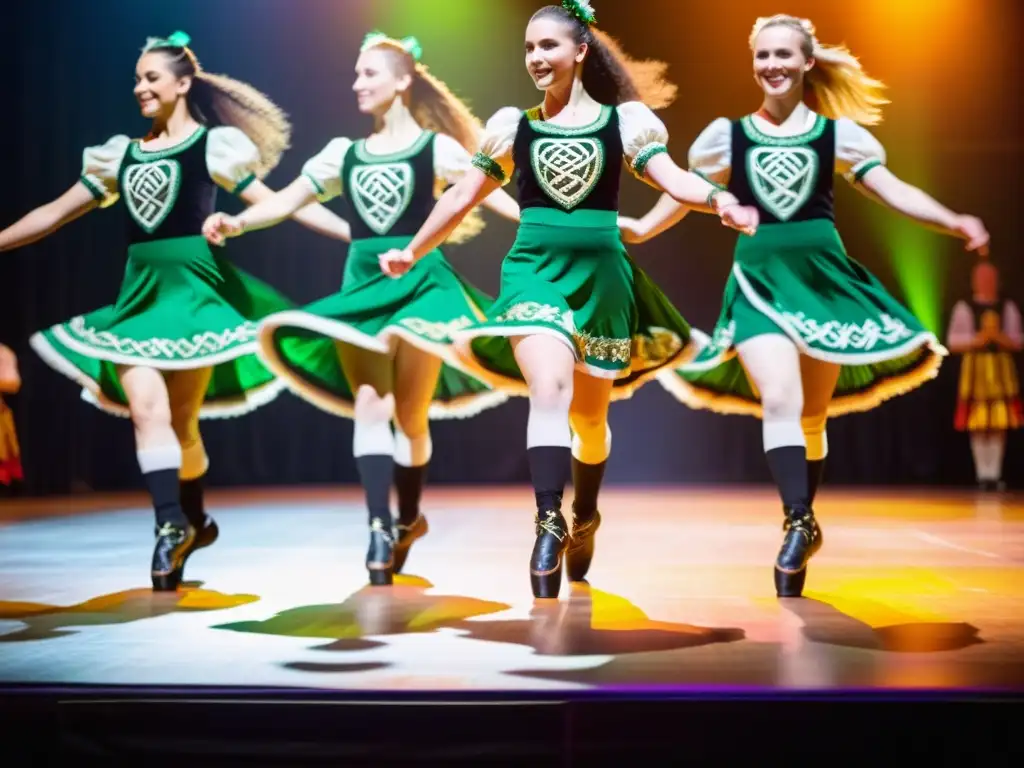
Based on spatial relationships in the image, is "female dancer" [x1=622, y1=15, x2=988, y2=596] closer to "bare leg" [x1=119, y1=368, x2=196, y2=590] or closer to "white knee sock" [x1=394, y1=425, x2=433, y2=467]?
"white knee sock" [x1=394, y1=425, x2=433, y2=467]

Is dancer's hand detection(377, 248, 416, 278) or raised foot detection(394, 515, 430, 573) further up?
dancer's hand detection(377, 248, 416, 278)

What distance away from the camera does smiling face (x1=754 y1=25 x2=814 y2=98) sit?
294 centimetres

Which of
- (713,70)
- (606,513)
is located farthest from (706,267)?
(606,513)

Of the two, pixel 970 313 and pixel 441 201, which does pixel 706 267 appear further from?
pixel 441 201

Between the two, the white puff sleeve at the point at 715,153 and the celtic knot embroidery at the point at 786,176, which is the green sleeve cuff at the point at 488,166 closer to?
the white puff sleeve at the point at 715,153

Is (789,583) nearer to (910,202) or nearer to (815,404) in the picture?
(815,404)

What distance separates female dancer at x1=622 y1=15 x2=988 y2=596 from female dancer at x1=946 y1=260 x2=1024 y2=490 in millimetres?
3451

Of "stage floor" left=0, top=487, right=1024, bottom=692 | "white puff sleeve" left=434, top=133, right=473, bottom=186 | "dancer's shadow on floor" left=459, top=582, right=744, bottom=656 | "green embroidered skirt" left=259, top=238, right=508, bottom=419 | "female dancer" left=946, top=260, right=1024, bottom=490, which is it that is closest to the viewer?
"stage floor" left=0, top=487, right=1024, bottom=692

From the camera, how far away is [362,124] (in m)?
6.36

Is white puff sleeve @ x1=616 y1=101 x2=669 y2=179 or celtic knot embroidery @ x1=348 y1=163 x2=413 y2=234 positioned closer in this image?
white puff sleeve @ x1=616 y1=101 x2=669 y2=179

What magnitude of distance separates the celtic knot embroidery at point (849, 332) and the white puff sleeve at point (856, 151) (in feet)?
1.20

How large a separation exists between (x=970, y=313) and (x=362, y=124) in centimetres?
325

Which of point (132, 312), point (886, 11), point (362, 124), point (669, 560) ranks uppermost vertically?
point (886, 11)

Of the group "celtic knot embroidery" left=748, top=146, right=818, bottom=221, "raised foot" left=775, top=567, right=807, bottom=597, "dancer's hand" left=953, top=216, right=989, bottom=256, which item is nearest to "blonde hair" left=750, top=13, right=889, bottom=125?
"celtic knot embroidery" left=748, top=146, right=818, bottom=221
